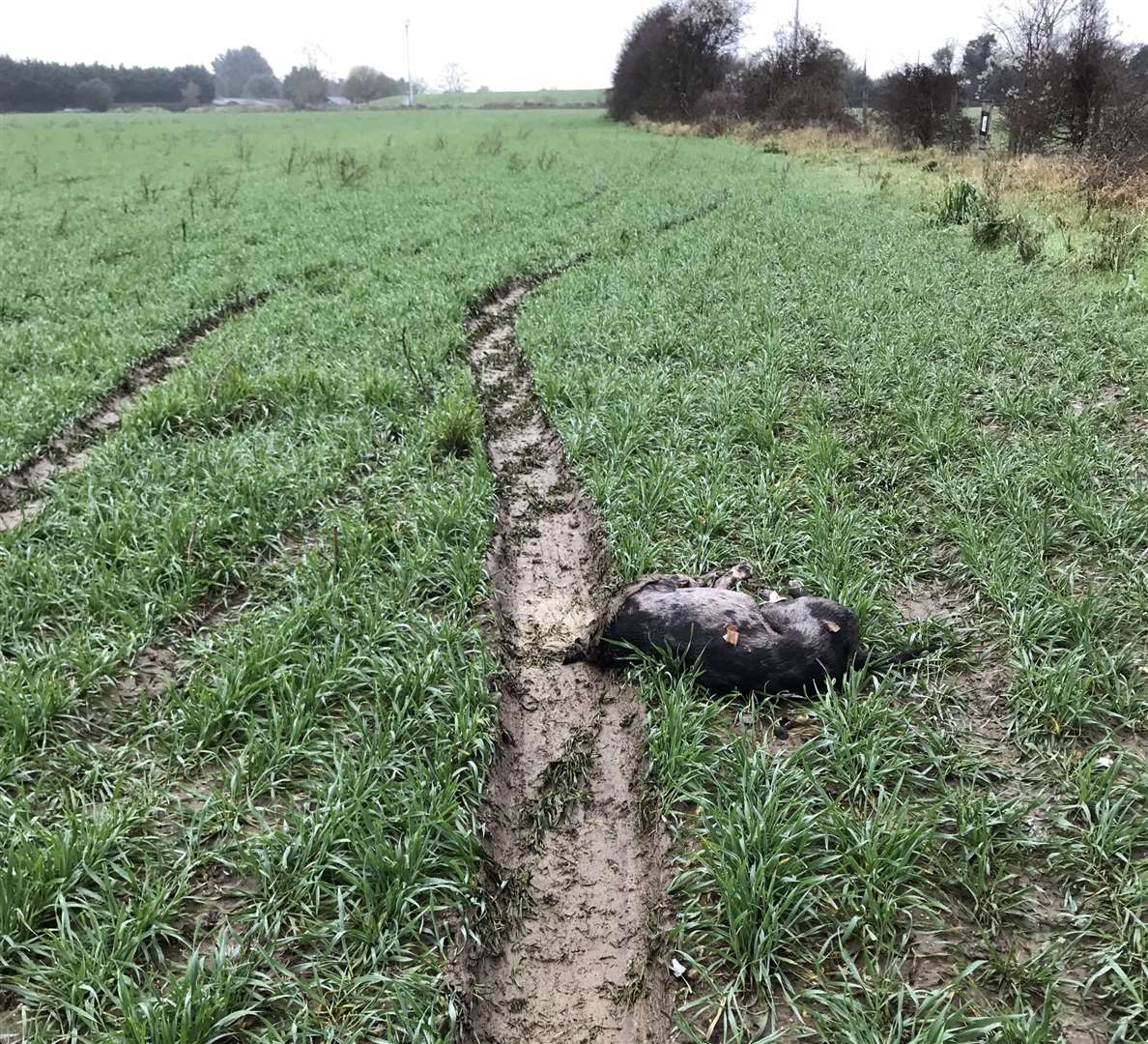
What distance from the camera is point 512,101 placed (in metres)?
72.7

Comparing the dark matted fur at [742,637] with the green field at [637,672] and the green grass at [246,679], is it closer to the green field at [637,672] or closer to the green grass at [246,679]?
the green field at [637,672]

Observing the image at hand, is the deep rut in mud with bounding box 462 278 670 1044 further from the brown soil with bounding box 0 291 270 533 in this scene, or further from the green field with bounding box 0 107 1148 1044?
the brown soil with bounding box 0 291 270 533

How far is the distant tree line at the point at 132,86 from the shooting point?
6303 cm

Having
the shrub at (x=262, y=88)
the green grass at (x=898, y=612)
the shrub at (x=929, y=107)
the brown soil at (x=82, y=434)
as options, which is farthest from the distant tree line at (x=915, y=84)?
the shrub at (x=262, y=88)

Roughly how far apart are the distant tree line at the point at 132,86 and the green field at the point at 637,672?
76000mm

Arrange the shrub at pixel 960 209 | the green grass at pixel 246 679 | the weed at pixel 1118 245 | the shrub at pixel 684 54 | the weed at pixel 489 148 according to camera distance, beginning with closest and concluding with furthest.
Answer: the green grass at pixel 246 679 < the weed at pixel 1118 245 < the shrub at pixel 960 209 < the weed at pixel 489 148 < the shrub at pixel 684 54

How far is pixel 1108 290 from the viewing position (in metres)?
7.14

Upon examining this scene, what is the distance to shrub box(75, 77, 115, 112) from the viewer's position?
64.8 metres

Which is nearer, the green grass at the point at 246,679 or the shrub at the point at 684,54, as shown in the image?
the green grass at the point at 246,679

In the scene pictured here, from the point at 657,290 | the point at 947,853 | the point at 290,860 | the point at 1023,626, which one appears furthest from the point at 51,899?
the point at 657,290

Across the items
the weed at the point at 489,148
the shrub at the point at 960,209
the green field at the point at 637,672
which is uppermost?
the weed at the point at 489,148

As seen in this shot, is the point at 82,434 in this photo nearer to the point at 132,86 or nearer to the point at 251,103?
the point at 132,86

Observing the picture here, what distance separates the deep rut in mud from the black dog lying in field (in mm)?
242

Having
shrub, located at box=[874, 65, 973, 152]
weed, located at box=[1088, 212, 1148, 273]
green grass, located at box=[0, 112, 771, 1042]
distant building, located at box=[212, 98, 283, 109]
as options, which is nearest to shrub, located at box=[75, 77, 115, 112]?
distant building, located at box=[212, 98, 283, 109]
